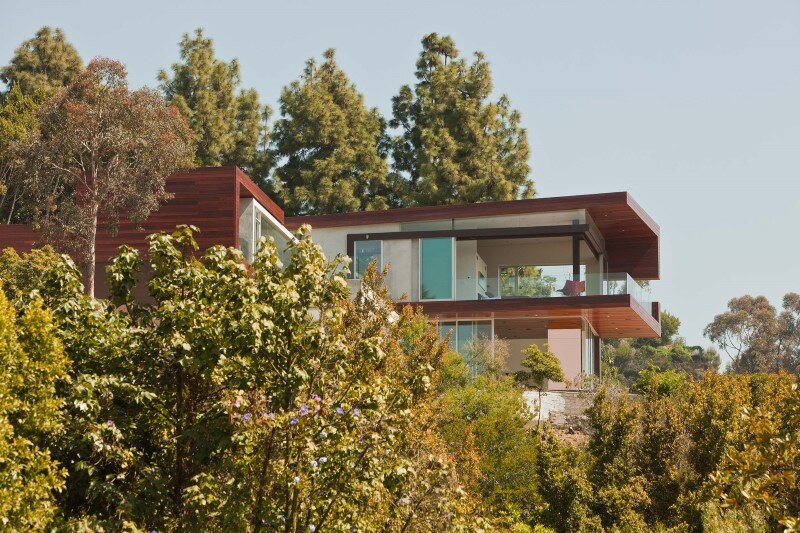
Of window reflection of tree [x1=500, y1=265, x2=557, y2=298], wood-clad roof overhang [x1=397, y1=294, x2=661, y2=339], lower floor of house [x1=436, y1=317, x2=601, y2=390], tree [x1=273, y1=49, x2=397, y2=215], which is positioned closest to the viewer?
wood-clad roof overhang [x1=397, y1=294, x2=661, y2=339]

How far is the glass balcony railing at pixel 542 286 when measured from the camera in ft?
107

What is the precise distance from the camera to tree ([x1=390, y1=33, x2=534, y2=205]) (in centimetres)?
4641

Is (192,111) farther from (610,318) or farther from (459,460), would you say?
(459,460)

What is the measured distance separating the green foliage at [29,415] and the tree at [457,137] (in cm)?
3592

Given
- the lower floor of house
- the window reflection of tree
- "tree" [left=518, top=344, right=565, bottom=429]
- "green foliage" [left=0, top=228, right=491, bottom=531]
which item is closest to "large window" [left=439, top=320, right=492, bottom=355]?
the lower floor of house

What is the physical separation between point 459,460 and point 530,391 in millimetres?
12776

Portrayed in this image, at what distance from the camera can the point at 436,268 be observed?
34.2m

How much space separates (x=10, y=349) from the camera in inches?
407

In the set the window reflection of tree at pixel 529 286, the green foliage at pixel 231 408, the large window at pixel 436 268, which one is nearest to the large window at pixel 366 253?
the large window at pixel 436 268

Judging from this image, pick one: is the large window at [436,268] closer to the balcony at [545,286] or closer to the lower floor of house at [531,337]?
the balcony at [545,286]

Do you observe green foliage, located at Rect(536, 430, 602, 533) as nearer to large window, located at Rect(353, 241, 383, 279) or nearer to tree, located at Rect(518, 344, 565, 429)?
tree, located at Rect(518, 344, 565, 429)

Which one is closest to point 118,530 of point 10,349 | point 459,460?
point 10,349

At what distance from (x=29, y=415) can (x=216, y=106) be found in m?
39.9

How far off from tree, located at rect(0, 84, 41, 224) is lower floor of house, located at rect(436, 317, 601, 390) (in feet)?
61.8
